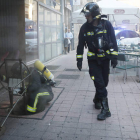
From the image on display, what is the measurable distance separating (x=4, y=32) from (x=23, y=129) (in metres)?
4.04

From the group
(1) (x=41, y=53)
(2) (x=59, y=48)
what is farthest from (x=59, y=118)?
(2) (x=59, y=48)

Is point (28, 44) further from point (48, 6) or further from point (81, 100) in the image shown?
point (81, 100)

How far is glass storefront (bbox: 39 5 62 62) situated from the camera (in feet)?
33.1

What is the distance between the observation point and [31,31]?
854 centimetres

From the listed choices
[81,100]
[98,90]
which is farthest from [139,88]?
[98,90]

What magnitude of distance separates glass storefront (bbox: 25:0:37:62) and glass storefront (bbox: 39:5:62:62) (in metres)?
0.79

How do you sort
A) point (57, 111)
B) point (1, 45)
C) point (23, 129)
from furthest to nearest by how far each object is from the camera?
1. point (1, 45)
2. point (57, 111)
3. point (23, 129)


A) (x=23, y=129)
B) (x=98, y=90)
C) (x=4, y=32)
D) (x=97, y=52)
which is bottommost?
(x=23, y=129)

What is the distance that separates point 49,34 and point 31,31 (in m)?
3.05

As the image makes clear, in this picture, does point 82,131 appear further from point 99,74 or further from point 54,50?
point 54,50

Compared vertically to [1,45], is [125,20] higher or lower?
higher

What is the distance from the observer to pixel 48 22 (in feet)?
36.9

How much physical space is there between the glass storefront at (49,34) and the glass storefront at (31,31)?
2.59 feet

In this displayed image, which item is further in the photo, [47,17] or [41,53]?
[47,17]
